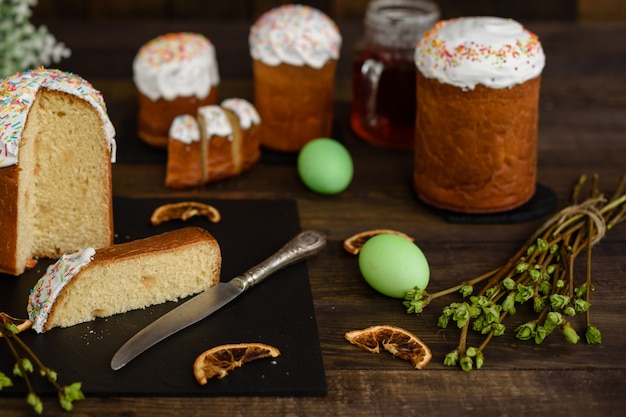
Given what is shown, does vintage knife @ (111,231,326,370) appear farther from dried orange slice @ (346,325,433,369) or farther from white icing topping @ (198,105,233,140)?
white icing topping @ (198,105,233,140)

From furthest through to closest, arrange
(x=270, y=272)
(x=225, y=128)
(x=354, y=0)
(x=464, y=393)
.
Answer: (x=354, y=0)
(x=225, y=128)
(x=270, y=272)
(x=464, y=393)

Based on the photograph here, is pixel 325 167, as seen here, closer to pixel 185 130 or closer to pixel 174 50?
pixel 185 130

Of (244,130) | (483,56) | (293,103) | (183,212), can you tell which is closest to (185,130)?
(244,130)

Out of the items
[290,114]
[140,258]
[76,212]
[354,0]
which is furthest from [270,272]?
[354,0]

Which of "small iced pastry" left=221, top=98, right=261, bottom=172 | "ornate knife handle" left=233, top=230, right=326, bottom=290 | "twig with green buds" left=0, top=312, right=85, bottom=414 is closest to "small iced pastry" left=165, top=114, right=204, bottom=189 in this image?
"small iced pastry" left=221, top=98, right=261, bottom=172

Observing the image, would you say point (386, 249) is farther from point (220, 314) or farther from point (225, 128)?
point (225, 128)

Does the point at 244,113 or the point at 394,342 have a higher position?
the point at 244,113
